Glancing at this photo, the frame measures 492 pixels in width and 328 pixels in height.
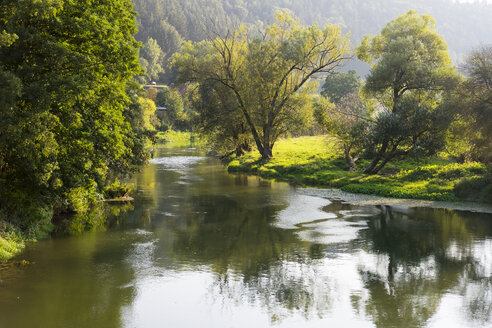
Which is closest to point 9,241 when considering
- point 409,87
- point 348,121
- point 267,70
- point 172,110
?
point 348,121

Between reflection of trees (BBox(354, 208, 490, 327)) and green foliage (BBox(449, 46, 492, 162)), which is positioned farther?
green foliage (BBox(449, 46, 492, 162))

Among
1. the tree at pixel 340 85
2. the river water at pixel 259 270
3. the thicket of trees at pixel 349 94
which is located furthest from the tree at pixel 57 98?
the tree at pixel 340 85

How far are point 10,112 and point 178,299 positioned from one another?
930 cm

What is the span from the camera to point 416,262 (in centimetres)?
1966

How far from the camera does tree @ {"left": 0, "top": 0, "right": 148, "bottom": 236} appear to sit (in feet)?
60.2

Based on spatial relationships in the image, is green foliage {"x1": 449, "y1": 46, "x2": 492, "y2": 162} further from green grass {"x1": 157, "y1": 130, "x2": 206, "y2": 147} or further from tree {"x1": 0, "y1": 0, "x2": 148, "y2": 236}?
green grass {"x1": 157, "y1": 130, "x2": 206, "y2": 147}

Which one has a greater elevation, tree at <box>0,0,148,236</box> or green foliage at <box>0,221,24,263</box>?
tree at <box>0,0,148,236</box>

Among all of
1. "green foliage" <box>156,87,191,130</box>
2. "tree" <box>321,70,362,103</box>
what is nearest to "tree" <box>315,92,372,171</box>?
"tree" <box>321,70,362,103</box>

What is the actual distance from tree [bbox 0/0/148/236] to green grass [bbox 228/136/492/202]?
21.2 meters

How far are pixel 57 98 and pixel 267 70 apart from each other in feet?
119

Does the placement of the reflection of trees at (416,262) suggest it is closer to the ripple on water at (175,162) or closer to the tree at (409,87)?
the tree at (409,87)

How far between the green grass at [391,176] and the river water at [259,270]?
4.07 meters

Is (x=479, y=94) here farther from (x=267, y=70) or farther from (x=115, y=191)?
Result: (x=115, y=191)

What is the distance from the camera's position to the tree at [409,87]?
3678 centimetres
